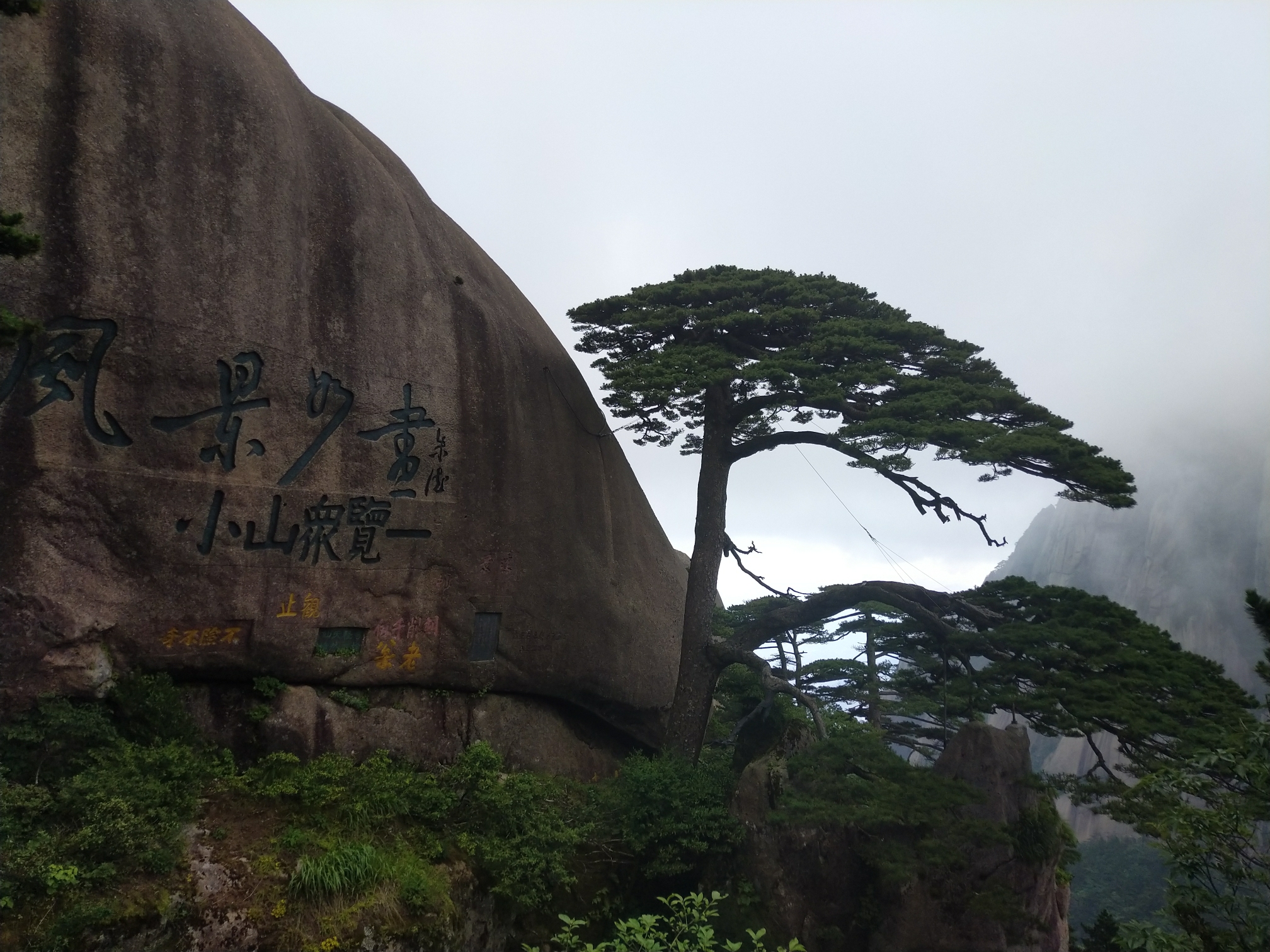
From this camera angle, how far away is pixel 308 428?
8.01m

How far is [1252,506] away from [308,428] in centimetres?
4229

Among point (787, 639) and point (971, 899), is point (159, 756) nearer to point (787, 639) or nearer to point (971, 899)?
point (971, 899)

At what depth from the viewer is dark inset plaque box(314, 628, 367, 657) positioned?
803 cm

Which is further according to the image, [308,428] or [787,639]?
[787,639]

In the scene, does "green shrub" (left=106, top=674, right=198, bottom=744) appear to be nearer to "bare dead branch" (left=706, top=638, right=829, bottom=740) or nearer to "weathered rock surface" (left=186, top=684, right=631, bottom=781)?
"weathered rock surface" (left=186, top=684, right=631, bottom=781)

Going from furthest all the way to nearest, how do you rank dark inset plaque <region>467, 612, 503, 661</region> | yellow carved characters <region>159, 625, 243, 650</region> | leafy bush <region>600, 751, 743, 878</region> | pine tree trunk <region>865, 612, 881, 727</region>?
pine tree trunk <region>865, 612, 881, 727</region>
dark inset plaque <region>467, 612, 503, 661</region>
leafy bush <region>600, 751, 743, 878</region>
yellow carved characters <region>159, 625, 243, 650</region>

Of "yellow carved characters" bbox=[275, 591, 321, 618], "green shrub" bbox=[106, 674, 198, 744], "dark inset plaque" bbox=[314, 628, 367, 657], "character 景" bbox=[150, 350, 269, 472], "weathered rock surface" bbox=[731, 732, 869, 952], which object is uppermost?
"character 景" bbox=[150, 350, 269, 472]

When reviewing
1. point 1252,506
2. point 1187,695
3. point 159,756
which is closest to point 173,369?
point 159,756

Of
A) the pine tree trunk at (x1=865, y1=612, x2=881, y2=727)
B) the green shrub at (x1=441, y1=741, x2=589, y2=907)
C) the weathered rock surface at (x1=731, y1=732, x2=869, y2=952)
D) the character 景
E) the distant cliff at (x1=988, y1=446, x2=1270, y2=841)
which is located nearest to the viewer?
the green shrub at (x1=441, y1=741, x2=589, y2=907)

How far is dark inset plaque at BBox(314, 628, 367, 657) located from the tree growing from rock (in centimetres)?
397

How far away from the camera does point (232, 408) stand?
7504mm

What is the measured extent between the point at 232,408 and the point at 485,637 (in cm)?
364

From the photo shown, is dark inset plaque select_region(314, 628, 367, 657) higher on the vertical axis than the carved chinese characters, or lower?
lower

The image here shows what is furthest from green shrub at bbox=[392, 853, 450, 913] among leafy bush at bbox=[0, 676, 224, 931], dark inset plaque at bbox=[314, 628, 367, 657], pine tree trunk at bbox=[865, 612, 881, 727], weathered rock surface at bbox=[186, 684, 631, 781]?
pine tree trunk at bbox=[865, 612, 881, 727]
